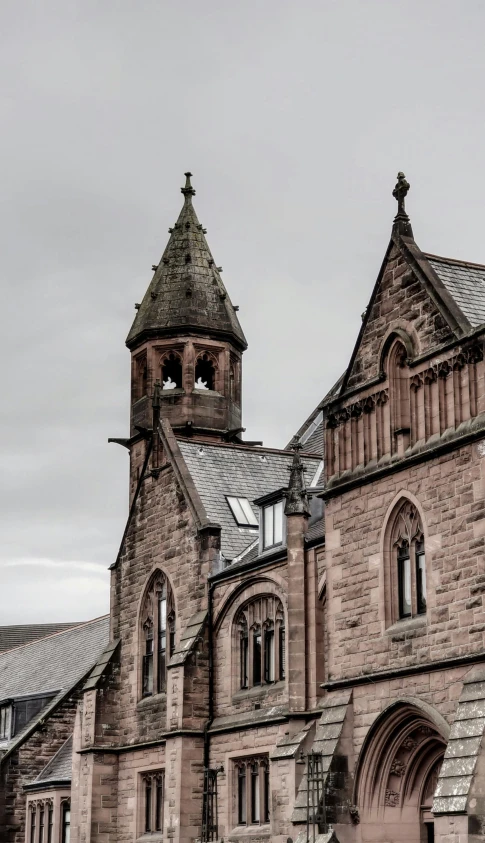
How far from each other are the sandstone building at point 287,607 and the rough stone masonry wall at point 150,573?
0.28ft

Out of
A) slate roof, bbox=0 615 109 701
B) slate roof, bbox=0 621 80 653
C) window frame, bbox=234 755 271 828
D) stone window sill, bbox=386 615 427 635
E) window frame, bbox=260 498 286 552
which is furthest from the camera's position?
slate roof, bbox=0 621 80 653

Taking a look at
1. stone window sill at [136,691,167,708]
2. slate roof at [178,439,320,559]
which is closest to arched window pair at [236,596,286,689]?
slate roof at [178,439,320,559]

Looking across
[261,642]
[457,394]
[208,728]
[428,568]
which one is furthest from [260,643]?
[457,394]

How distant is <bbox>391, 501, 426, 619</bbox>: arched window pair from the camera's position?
26594 millimetres

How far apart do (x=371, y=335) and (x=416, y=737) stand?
7996mm

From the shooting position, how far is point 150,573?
4031 centimetres

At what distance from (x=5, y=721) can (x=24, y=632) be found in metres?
24.8

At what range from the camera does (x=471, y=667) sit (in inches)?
960

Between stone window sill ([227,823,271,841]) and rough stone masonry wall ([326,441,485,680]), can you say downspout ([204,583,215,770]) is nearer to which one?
stone window sill ([227,823,271,841])

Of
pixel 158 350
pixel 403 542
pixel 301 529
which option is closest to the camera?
pixel 403 542

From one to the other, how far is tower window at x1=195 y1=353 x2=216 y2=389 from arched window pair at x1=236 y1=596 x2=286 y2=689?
517 inches

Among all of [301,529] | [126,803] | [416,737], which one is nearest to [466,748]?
[416,737]

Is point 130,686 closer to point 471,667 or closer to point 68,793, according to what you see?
point 68,793

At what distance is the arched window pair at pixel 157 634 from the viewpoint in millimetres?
39188
